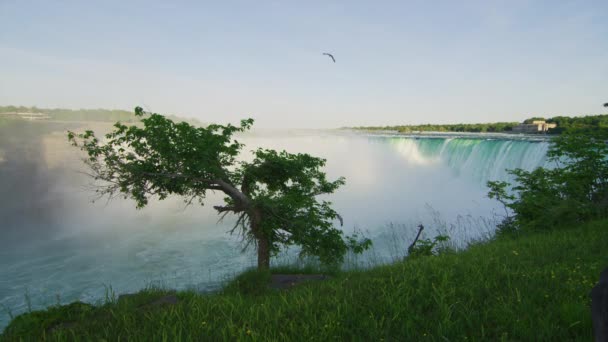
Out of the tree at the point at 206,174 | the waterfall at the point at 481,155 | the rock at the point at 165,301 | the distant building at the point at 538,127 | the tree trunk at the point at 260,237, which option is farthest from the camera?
the distant building at the point at 538,127

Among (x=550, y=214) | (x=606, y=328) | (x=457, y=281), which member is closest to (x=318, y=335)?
(x=606, y=328)

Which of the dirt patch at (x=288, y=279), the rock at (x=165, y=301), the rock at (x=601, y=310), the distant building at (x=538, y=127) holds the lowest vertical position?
the dirt patch at (x=288, y=279)

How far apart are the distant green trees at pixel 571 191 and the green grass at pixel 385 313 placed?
6.73 meters

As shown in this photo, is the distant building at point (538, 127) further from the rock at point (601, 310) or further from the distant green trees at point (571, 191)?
the rock at point (601, 310)

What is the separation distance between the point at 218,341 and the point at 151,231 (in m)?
37.2

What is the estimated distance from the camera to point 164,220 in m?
41.1

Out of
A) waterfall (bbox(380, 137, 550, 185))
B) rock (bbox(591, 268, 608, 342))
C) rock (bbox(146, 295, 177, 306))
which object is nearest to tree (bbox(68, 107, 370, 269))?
rock (bbox(146, 295, 177, 306))

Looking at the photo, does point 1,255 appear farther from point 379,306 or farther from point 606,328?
point 606,328

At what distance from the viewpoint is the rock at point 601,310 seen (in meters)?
2.04

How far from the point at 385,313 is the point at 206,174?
7.92 m

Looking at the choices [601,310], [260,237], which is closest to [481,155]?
[260,237]

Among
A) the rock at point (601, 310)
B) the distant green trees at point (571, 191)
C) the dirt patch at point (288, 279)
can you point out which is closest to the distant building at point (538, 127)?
the distant green trees at point (571, 191)

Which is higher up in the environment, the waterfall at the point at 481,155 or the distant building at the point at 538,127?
the distant building at the point at 538,127

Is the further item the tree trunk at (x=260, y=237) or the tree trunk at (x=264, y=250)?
the tree trunk at (x=264, y=250)
